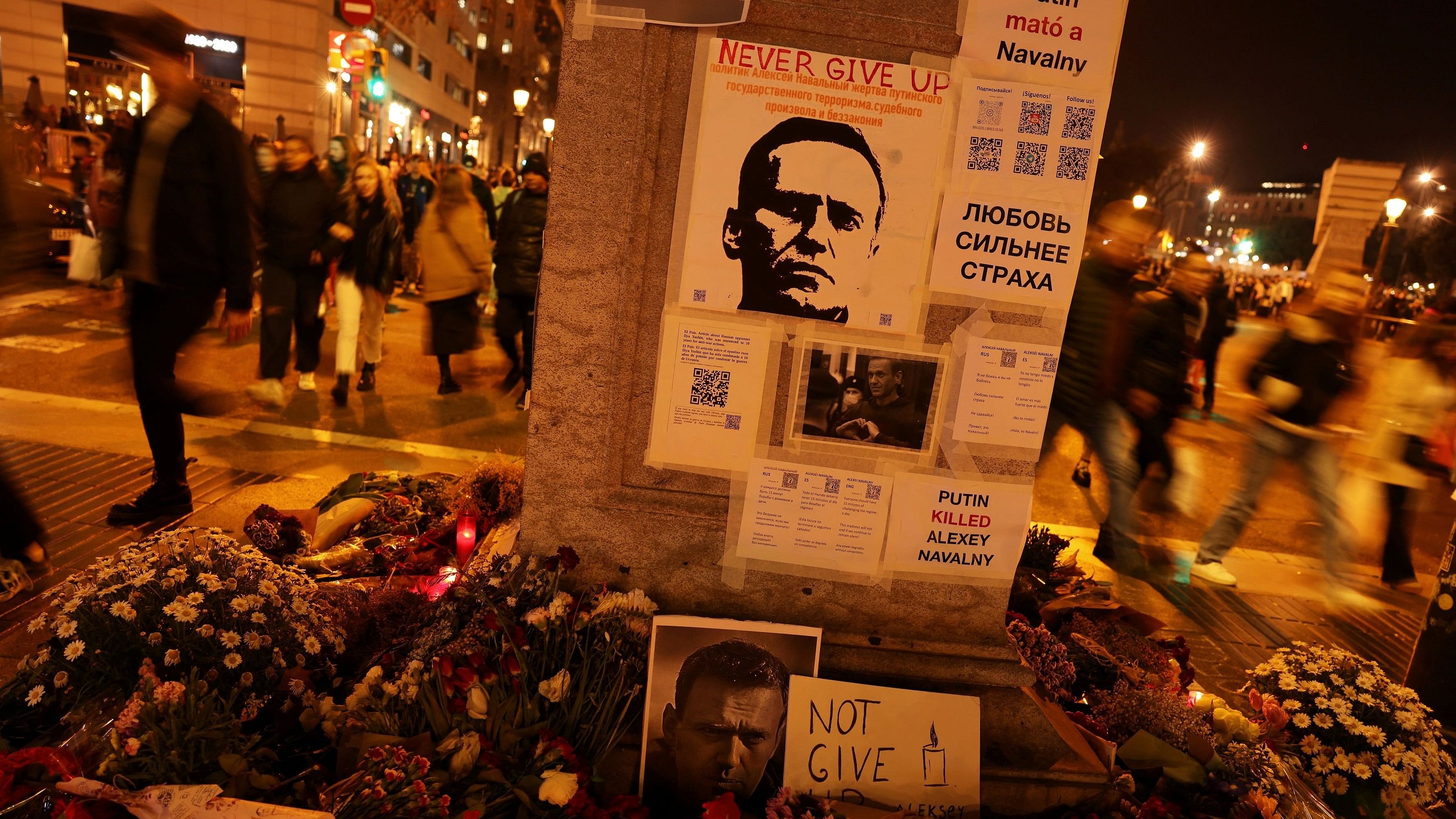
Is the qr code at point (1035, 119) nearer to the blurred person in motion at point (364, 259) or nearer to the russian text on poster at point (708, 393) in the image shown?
the russian text on poster at point (708, 393)

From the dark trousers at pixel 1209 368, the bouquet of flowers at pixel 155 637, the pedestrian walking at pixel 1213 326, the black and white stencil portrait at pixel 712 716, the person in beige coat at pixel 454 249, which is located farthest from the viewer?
the dark trousers at pixel 1209 368

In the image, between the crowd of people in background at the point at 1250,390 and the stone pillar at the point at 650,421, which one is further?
the crowd of people in background at the point at 1250,390

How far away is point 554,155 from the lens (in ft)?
8.96

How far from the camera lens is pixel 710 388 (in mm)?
2848

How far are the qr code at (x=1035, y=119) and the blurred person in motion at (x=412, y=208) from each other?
1249 centimetres

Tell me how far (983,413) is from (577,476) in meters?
1.25

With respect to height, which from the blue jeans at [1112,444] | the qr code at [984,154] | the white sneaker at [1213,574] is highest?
the qr code at [984,154]

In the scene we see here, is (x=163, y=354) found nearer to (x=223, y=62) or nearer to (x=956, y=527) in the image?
(x=956, y=527)

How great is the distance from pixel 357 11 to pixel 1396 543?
13715 millimetres

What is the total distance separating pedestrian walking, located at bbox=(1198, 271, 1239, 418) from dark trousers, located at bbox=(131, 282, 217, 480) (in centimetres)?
721

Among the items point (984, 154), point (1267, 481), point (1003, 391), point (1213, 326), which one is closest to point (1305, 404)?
point (1267, 481)

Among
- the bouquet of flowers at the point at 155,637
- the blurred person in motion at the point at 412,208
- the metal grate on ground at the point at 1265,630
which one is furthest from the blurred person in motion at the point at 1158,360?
the blurred person in motion at the point at 412,208

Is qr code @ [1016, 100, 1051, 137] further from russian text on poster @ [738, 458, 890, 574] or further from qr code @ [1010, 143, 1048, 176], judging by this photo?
russian text on poster @ [738, 458, 890, 574]

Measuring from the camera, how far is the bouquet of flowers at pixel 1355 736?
327cm
